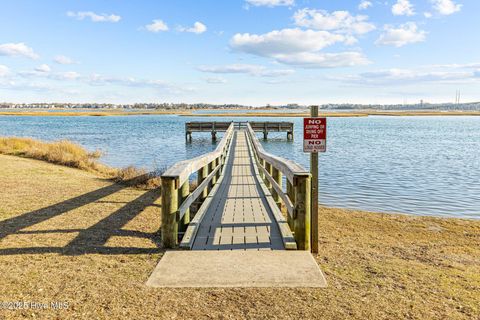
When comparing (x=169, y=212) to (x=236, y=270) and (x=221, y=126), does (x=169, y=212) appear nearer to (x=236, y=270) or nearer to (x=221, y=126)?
(x=236, y=270)

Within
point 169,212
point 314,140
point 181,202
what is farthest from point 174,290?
point 314,140

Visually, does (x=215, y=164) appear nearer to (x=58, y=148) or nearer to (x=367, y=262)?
(x=367, y=262)

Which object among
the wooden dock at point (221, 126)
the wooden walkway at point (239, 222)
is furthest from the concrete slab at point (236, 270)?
the wooden dock at point (221, 126)

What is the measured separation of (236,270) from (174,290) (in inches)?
35.5

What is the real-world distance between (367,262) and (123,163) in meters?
22.9

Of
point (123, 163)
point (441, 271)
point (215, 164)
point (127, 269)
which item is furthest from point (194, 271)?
point (123, 163)

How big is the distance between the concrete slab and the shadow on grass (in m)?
0.85

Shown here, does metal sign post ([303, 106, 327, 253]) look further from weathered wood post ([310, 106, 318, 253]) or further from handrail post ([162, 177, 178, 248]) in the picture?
handrail post ([162, 177, 178, 248])

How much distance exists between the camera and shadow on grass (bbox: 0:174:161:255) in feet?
20.7

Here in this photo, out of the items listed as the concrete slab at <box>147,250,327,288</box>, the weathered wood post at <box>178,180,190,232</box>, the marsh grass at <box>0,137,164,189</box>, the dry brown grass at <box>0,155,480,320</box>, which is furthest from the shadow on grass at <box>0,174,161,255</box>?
the marsh grass at <box>0,137,164,189</box>

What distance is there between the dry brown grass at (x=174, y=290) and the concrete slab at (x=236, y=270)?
0.16 meters

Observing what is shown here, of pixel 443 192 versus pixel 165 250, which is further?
pixel 443 192

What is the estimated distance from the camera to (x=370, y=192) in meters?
17.2

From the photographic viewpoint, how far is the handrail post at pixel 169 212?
6.12 metres
